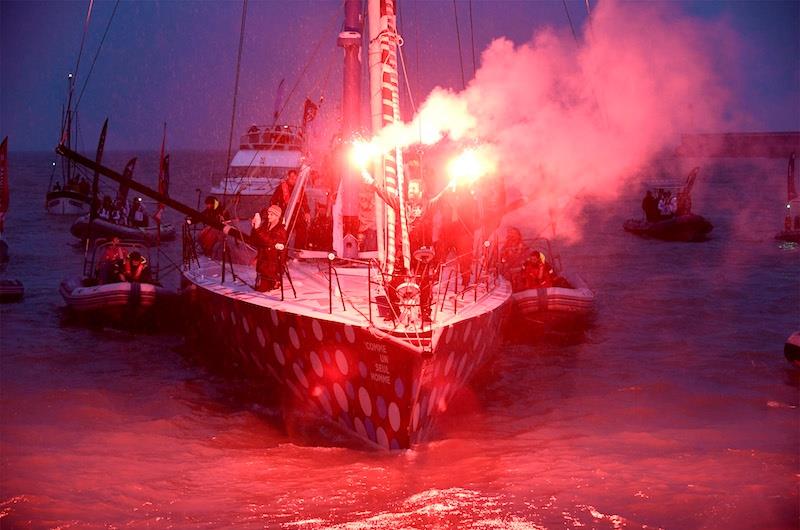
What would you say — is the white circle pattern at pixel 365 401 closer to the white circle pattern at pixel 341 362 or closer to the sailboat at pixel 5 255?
the white circle pattern at pixel 341 362

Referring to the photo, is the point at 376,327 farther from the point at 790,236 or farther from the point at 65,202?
the point at 65,202

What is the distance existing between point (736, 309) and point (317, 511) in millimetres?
15174

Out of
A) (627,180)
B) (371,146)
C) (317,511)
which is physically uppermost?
(627,180)

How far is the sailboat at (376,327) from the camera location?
31.1 feet

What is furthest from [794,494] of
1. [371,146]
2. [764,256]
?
[764,256]

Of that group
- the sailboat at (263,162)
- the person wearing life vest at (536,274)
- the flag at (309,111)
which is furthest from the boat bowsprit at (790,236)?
the sailboat at (263,162)

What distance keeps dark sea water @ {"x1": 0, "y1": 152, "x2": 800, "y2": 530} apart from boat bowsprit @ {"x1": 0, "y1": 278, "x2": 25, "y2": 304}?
1.16 meters

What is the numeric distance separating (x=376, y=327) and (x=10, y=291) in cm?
1525

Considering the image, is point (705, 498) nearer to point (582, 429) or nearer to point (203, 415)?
point (582, 429)

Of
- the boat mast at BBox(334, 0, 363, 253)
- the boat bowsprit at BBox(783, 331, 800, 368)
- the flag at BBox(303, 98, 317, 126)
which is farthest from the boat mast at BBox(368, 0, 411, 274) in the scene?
the flag at BBox(303, 98, 317, 126)

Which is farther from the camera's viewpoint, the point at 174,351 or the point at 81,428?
the point at 174,351

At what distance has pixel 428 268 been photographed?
9828 mm

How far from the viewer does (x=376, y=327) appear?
9445mm

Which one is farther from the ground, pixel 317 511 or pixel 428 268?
pixel 428 268
